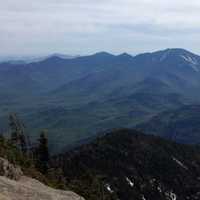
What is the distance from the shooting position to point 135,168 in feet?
557

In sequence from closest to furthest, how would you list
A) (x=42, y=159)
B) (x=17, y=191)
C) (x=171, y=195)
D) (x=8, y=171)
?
1. (x=17, y=191)
2. (x=8, y=171)
3. (x=42, y=159)
4. (x=171, y=195)

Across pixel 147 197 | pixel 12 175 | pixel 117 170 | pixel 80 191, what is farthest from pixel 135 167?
pixel 12 175

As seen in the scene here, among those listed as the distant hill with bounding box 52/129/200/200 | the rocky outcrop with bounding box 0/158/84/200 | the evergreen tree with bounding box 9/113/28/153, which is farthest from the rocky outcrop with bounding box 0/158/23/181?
the distant hill with bounding box 52/129/200/200

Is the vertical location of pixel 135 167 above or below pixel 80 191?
below

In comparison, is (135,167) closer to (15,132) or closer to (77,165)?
(77,165)

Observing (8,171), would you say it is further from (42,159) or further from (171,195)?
(171,195)

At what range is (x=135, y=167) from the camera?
17088 cm

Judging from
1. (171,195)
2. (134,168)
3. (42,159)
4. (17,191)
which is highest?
(17,191)

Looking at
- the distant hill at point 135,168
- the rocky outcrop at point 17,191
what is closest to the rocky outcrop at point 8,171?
the rocky outcrop at point 17,191

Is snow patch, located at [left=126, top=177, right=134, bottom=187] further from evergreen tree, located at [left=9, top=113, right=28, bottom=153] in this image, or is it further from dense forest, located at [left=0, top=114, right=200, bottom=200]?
evergreen tree, located at [left=9, top=113, right=28, bottom=153]

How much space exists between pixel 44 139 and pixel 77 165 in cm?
6812

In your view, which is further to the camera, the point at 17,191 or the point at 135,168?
the point at 135,168

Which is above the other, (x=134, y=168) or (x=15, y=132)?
(x=15, y=132)

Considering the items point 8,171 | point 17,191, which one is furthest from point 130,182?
point 17,191
